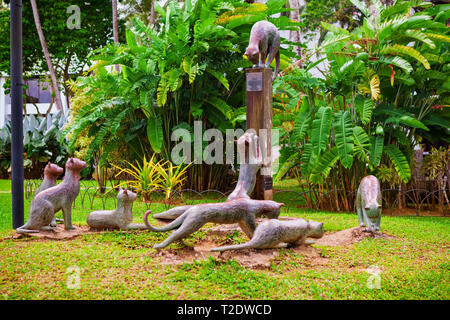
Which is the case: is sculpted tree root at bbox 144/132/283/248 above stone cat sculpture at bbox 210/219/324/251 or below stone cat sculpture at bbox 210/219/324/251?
above

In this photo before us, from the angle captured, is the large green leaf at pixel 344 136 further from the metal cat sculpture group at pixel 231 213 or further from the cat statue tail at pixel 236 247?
the cat statue tail at pixel 236 247

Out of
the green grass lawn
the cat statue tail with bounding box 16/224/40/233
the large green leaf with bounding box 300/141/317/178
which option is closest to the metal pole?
the cat statue tail with bounding box 16/224/40/233

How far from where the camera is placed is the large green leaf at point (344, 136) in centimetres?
791

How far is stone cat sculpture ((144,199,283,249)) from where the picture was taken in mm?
4703

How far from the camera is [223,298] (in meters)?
3.71

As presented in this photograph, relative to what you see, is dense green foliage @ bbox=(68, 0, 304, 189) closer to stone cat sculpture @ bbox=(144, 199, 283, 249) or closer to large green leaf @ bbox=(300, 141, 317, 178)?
large green leaf @ bbox=(300, 141, 317, 178)

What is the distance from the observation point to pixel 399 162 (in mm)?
8219

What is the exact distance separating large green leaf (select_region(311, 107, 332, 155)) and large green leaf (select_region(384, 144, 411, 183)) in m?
1.21

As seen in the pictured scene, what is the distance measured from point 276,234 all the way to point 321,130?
3.89 meters

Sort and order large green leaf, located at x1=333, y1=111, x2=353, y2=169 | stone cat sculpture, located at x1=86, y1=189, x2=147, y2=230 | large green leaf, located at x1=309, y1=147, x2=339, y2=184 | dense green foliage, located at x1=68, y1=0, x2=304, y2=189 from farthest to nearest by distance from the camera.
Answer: dense green foliage, located at x1=68, y1=0, x2=304, y2=189
large green leaf, located at x1=309, y1=147, x2=339, y2=184
large green leaf, located at x1=333, y1=111, x2=353, y2=169
stone cat sculpture, located at x1=86, y1=189, x2=147, y2=230

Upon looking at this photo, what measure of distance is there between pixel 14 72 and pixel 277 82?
4.98m

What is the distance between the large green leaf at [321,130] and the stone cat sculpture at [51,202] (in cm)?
422

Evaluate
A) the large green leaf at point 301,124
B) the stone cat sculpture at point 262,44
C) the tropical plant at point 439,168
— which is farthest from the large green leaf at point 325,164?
the stone cat sculpture at point 262,44
